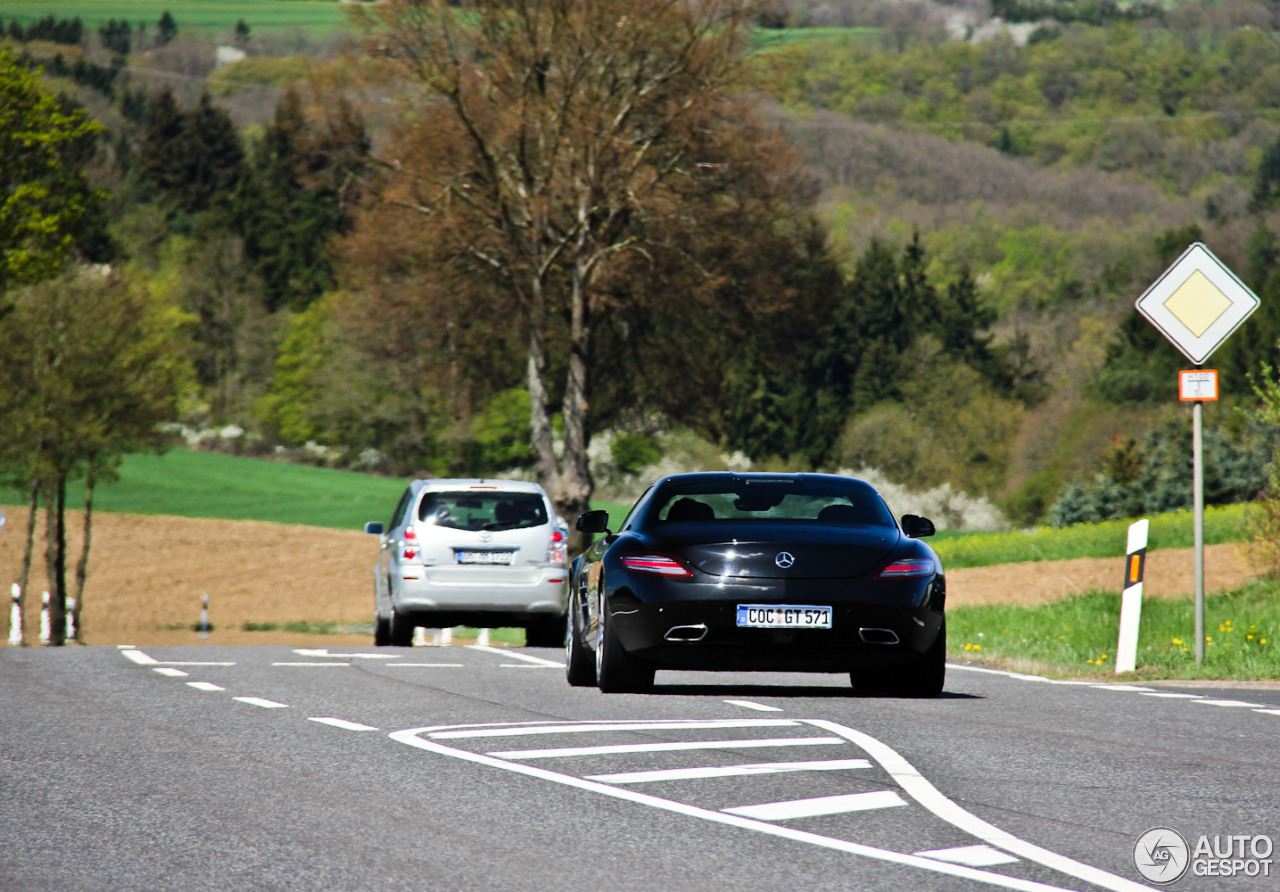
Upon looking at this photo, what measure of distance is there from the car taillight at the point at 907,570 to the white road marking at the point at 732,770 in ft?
9.73

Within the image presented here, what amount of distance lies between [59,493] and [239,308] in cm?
6805

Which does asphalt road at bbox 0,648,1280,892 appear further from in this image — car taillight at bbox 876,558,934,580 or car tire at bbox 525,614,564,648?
car tire at bbox 525,614,564,648

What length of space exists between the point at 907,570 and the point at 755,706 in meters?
1.28

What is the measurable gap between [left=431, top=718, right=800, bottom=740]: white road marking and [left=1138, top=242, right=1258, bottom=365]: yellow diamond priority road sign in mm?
6249

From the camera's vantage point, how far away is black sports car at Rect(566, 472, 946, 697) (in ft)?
38.4

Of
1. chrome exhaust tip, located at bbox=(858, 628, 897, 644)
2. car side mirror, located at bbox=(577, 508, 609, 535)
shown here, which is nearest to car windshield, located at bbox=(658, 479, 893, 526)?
car side mirror, located at bbox=(577, 508, 609, 535)

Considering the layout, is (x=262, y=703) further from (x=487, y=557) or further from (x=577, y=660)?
(x=487, y=557)

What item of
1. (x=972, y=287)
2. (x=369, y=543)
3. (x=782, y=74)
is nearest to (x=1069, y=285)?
(x=972, y=287)

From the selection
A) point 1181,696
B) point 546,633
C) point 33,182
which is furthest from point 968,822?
point 33,182

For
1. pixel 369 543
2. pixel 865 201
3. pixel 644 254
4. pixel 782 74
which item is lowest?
pixel 369 543

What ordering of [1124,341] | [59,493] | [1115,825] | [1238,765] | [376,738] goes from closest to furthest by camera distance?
[1115,825], [1238,765], [376,738], [59,493], [1124,341]

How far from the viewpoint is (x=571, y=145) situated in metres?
38.7

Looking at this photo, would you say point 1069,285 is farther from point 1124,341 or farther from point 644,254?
point 644,254

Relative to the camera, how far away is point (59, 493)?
42.0 m
